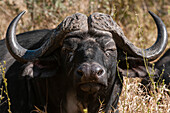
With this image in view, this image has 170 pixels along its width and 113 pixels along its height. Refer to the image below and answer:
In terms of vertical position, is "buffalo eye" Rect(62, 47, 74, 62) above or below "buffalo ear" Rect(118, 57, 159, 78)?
above

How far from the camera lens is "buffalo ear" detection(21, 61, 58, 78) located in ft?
10.7

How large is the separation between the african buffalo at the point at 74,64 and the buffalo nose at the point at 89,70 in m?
0.02

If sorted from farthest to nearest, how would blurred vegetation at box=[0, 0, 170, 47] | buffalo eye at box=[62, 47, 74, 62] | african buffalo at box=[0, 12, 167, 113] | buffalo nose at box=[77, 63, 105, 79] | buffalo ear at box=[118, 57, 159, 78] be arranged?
blurred vegetation at box=[0, 0, 170, 47], buffalo ear at box=[118, 57, 159, 78], buffalo eye at box=[62, 47, 74, 62], african buffalo at box=[0, 12, 167, 113], buffalo nose at box=[77, 63, 105, 79]

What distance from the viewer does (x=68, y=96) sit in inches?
132

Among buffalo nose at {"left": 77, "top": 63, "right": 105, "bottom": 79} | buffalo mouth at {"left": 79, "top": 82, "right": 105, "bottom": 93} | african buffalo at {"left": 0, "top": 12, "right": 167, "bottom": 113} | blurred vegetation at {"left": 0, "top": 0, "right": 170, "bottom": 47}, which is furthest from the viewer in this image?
→ blurred vegetation at {"left": 0, "top": 0, "right": 170, "bottom": 47}

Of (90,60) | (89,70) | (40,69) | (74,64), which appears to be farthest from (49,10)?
(89,70)

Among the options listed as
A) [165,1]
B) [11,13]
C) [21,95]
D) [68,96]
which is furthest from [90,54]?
[165,1]

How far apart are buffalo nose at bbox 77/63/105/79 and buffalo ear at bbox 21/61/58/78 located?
659 mm

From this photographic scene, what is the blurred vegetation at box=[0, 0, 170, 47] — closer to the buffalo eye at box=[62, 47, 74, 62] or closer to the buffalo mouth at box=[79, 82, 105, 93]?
the buffalo eye at box=[62, 47, 74, 62]

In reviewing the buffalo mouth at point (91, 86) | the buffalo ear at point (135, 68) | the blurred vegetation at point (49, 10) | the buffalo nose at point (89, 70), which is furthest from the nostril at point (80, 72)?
the blurred vegetation at point (49, 10)

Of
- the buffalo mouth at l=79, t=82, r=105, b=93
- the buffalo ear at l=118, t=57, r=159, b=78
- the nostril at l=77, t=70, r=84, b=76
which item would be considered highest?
the nostril at l=77, t=70, r=84, b=76

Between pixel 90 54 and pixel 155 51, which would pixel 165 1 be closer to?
pixel 155 51

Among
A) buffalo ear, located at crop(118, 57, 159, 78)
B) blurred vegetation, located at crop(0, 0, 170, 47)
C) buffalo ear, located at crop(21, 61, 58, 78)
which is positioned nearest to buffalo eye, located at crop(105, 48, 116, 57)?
buffalo ear, located at crop(118, 57, 159, 78)

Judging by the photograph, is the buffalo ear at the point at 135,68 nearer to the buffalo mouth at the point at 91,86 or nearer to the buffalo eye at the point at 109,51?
the buffalo eye at the point at 109,51
